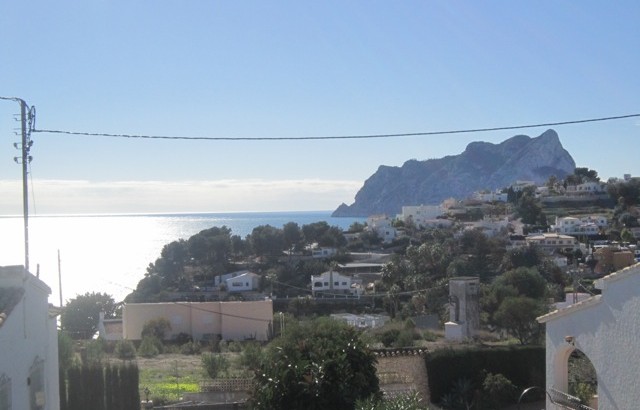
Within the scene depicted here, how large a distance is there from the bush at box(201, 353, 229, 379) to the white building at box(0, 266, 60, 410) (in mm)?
8195

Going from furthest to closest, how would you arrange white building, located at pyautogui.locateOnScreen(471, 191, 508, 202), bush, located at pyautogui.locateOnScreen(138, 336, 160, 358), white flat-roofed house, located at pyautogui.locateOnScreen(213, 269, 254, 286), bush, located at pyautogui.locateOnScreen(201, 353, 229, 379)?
white building, located at pyautogui.locateOnScreen(471, 191, 508, 202), white flat-roofed house, located at pyautogui.locateOnScreen(213, 269, 254, 286), bush, located at pyautogui.locateOnScreen(138, 336, 160, 358), bush, located at pyautogui.locateOnScreen(201, 353, 229, 379)

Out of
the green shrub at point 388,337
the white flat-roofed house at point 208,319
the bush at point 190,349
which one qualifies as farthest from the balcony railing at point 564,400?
the white flat-roofed house at point 208,319

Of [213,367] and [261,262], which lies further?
[261,262]

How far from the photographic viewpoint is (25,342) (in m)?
7.84

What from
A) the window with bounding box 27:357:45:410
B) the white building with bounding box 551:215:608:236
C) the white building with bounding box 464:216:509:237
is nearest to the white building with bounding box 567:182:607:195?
the white building with bounding box 551:215:608:236

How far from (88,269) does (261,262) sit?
157ft

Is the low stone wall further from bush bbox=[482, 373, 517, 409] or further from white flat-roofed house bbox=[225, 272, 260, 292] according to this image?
white flat-roofed house bbox=[225, 272, 260, 292]

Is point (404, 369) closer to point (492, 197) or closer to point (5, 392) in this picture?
point (5, 392)

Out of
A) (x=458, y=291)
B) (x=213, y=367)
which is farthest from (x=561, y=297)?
(x=213, y=367)

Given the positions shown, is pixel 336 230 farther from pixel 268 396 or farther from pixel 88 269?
pixel 268 396

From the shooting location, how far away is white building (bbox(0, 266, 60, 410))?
7.02m

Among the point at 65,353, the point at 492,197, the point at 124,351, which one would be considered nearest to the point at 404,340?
the point at 124,351

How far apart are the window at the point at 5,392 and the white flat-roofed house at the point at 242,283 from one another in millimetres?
46141

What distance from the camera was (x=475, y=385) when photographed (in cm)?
1809
